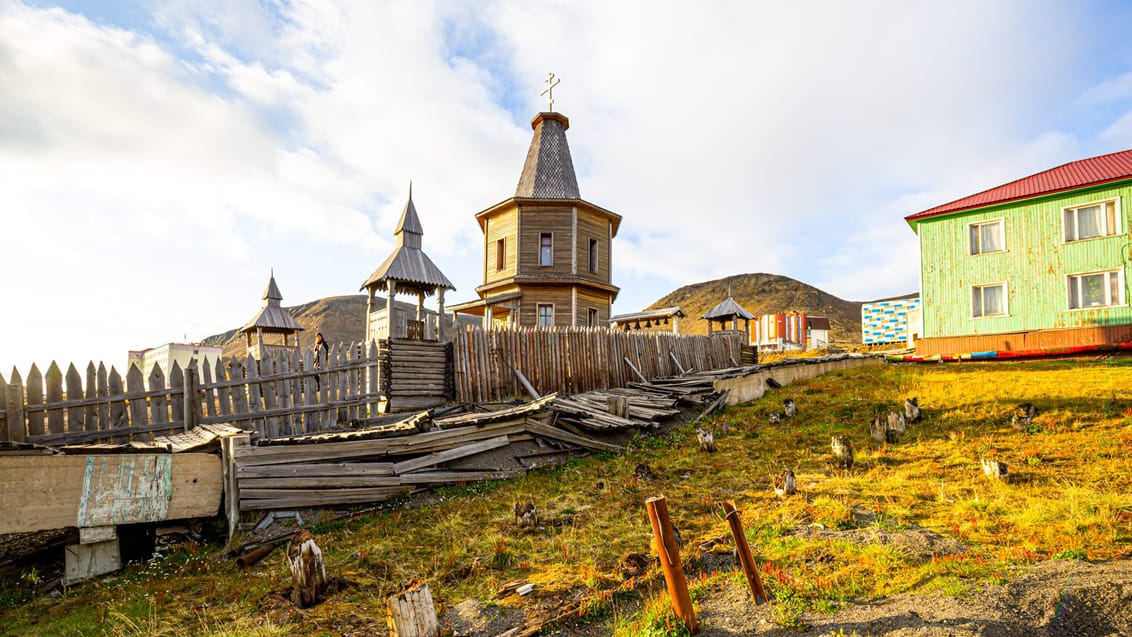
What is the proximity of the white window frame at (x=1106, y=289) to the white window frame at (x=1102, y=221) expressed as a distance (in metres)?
1.26

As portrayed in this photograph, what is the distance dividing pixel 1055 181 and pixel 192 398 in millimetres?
28697

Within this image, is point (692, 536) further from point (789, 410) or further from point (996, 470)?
point (789, 410)

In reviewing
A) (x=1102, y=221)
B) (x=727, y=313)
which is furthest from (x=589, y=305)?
(x=1102, y=221)

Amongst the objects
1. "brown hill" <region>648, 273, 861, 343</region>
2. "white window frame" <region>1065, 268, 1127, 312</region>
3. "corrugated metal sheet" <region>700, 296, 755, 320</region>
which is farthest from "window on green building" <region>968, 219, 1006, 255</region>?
"brown hill" <region>648, 273, 861, 343</region>

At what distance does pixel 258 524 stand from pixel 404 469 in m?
1.91

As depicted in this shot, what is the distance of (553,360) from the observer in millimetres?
14414

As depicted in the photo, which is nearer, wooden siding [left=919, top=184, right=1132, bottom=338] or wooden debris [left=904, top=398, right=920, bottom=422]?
wooden debris [left=904, top=398, right=920, bottom=422]

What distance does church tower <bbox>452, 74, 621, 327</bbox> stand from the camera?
25281mm

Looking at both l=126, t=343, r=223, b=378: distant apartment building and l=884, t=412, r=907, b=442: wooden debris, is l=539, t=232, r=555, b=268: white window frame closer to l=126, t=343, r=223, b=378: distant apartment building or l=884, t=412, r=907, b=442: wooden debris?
l=884, t=412, r=907, b=442: wooden debris

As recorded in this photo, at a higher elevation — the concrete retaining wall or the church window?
the church window

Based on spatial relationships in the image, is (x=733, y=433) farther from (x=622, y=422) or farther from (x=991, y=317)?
(x=991, y=317)

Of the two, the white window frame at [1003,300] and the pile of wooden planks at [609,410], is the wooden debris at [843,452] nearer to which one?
the pile of wooden planks at [609,410]

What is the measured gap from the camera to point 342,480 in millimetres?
7168

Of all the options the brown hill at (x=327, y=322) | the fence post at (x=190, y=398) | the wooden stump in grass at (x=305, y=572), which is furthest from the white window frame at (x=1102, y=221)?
the brown hill at (x=327, y=322)
